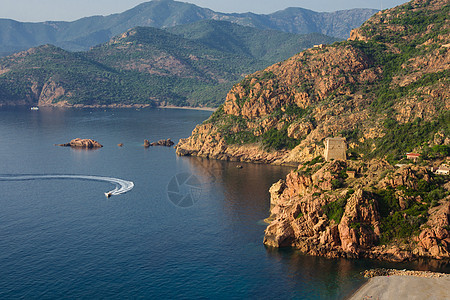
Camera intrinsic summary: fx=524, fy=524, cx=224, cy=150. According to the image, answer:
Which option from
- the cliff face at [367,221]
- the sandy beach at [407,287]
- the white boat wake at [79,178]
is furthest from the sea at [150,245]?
the sandy beach at [407,287]

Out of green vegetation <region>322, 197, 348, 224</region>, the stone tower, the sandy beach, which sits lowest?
the sandy beach

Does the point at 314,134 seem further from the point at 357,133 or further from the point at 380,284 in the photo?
the point at 380,284

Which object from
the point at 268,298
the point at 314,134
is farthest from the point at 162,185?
the point at 268,298

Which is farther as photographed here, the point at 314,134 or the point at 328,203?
the point at 314,134

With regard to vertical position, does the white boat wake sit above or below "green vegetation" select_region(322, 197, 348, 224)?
below

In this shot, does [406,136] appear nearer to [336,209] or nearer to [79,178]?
[336,209]

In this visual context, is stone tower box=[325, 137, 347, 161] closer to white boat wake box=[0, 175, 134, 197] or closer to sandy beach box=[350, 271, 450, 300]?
sandy beach box=[350, 271, 450, 300]

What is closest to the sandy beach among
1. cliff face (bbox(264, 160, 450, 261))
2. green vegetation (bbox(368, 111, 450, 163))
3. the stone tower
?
cliff face (bbox(264, 160, 450, 261))
